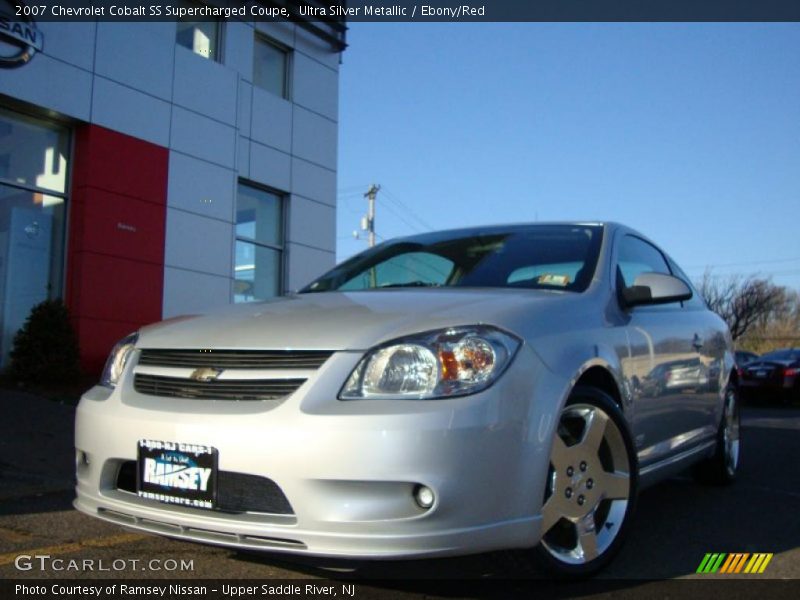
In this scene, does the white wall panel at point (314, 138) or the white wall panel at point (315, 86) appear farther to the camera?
the white wall panel at point (315, 86)

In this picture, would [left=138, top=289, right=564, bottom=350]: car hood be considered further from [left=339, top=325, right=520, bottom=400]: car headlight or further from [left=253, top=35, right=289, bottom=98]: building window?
[left=253, top=35, right=289, bottom=98]: building window

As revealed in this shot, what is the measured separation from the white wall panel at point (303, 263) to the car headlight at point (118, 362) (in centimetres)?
1021

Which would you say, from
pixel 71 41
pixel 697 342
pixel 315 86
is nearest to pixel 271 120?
pixel 315 86

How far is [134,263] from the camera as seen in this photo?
10898 mm

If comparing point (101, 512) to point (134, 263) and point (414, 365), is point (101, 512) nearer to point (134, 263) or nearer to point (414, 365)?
point (414, 365)

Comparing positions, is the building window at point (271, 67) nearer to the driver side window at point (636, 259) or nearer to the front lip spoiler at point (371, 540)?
the driver side window at point (636, 259)

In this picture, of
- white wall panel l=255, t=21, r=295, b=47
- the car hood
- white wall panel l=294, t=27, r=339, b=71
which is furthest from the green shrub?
white wall panel l=294, t=27, r=339, b=71

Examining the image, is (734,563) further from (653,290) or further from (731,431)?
(731,431)

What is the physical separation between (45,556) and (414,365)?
1.79m

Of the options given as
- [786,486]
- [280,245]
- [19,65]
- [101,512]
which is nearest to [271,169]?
[280,245]

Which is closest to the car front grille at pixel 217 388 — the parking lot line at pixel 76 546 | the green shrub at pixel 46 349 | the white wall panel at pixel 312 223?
the parking lot line at pixel 76 546

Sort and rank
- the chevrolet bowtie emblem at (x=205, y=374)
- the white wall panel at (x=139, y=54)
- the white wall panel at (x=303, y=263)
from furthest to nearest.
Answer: the white wall panel at (x=303, y=263), the white wall panel at (x=139, y=54), the chevrolet bowtie emblem at (x=205, y=374)

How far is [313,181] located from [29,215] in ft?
17.1

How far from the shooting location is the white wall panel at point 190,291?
1145 cm
